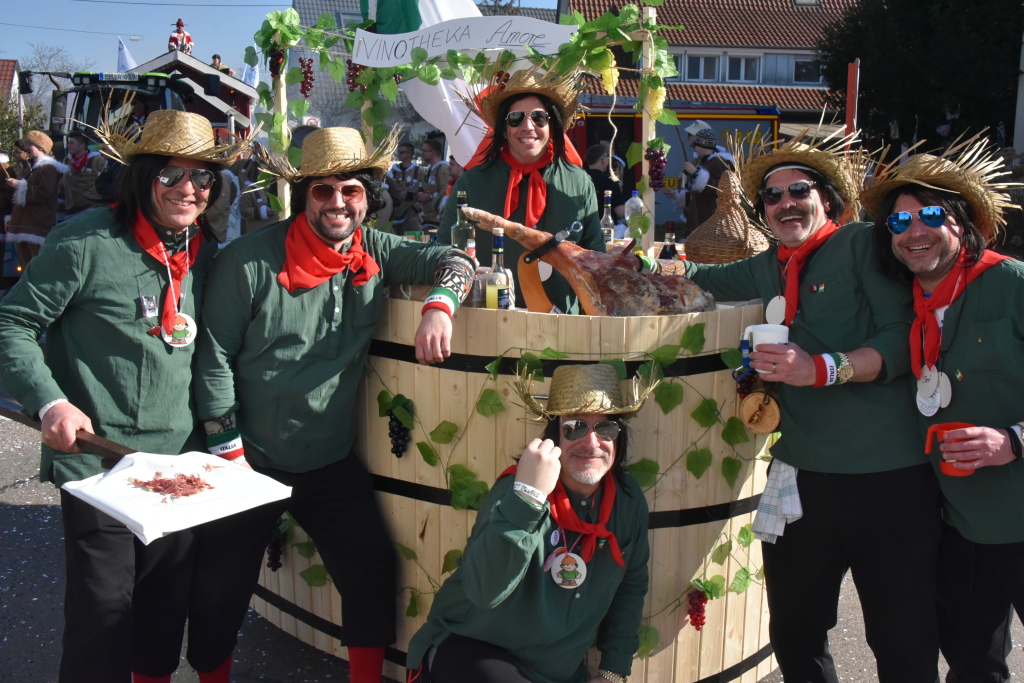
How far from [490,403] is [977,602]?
1.71 meters

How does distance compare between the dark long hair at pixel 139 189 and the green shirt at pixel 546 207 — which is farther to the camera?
the green shirt at pixel 546 207

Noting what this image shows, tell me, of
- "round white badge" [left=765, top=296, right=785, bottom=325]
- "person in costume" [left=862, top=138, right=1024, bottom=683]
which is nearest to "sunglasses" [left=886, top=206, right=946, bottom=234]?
"person in costume" [left=862, top=138, right=1024, bottom=683]

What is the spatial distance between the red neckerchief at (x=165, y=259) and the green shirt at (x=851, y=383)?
204cm

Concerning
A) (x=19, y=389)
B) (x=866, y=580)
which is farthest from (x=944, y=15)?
(x=19, y=389)

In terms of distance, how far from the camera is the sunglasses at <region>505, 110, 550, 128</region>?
3723 millimetres

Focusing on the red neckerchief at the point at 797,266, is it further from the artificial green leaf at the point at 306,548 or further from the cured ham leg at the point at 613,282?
the artificial green leaf at the point at 306,548

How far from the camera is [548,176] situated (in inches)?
155

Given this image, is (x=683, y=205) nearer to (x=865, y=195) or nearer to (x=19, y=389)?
(x=865, y=195)

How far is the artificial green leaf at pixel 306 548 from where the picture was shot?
11.0 feet

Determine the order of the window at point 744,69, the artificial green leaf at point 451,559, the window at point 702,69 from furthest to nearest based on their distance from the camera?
the window at point 744,69, the window at point 702,69, the artificial green leaf at point 451,559

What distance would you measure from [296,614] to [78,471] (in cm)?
130

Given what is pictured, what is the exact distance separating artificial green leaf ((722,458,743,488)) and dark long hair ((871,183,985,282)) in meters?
0.85

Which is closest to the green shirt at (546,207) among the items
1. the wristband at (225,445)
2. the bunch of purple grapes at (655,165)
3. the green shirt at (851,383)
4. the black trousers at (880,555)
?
the bunch of purple grapes at (655,165)

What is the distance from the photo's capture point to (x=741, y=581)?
3.18 m
